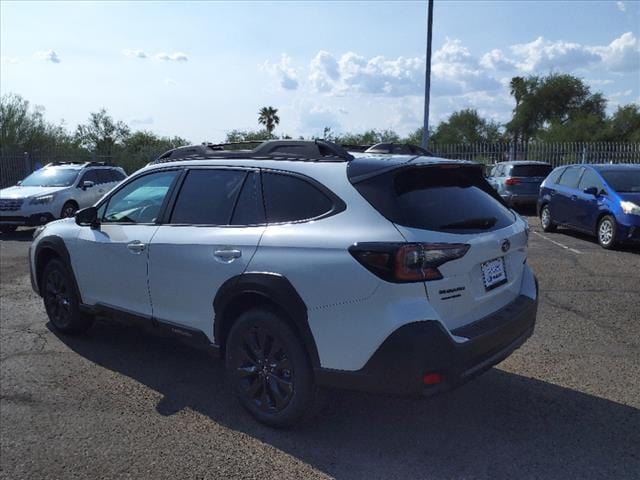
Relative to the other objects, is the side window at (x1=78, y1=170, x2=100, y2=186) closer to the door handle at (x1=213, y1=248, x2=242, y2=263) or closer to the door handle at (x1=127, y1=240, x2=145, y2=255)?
the door handle at (x1=127, y1=240, x2=145, y2=255)

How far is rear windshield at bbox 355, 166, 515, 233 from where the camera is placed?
3254 millimetres

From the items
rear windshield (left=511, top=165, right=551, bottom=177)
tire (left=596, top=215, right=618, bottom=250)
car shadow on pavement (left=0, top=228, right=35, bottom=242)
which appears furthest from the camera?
rear windshield (left=511, top=165, right=551, bottom=177)

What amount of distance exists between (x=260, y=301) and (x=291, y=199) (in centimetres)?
68

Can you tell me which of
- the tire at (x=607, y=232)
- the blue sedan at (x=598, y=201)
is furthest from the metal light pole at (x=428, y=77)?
the tire at (x=607, y=232)

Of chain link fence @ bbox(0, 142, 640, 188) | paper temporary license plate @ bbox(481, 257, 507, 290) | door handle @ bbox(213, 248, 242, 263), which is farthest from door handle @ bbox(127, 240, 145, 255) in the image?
chain link fence @ bbox(0, 142, 640, 188)

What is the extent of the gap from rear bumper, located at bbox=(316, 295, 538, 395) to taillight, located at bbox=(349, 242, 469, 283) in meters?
0.26

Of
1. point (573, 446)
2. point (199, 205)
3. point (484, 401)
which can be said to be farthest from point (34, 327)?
point (573, 446)

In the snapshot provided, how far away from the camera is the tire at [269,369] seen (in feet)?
11.2

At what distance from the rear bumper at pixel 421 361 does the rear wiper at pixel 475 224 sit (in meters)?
0.57

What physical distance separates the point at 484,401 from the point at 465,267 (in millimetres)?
1310

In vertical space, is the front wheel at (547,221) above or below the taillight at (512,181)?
below

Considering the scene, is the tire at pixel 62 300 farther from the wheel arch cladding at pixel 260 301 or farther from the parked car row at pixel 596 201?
the parked car row at pixel 596 201

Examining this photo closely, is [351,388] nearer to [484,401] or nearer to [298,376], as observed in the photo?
[298,376]

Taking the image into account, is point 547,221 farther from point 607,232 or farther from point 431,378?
point 431,378
